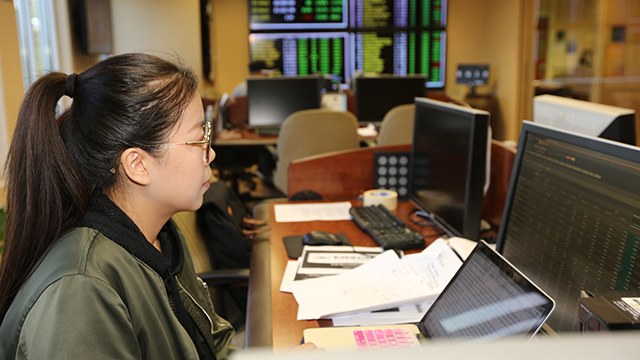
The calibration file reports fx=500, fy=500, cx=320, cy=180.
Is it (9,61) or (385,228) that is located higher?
(9,61)

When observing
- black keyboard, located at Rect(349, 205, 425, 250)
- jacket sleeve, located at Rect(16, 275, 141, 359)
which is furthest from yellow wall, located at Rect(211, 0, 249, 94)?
jacket sleeve, located at Rect(16, 275, 141, 359)

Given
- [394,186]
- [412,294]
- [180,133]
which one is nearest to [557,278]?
[412,294]

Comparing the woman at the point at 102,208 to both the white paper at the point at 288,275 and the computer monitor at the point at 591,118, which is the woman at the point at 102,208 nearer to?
the white paper at the point at 288,275

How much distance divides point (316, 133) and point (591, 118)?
2.32m

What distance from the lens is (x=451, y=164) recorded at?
5.03ft

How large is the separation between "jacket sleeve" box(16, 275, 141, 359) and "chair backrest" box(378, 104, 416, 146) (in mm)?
2812

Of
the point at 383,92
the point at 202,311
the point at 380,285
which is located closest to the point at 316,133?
the point at 383,92

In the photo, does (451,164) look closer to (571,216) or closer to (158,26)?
(571,216)

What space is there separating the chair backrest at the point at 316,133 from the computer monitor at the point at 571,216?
7.52 feet

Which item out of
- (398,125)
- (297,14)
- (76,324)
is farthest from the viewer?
(297,14)

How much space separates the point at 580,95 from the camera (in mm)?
5102

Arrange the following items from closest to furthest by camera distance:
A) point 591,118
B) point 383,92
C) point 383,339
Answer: point 383,339
point 591,118
point 383,92

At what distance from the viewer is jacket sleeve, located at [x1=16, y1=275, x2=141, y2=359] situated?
68 cm

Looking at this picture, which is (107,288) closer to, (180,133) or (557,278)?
(180,133)
